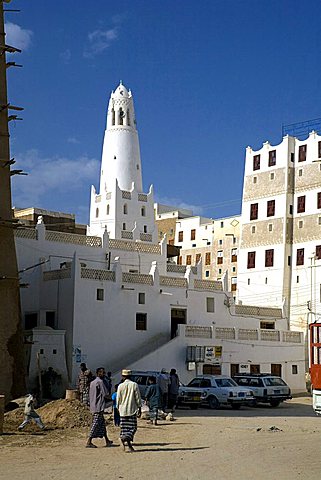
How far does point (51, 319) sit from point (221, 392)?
35.6 feet

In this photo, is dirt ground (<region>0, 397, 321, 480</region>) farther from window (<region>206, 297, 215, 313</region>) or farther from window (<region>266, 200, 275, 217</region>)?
window (<region>266, 200, 275, 217</region>)

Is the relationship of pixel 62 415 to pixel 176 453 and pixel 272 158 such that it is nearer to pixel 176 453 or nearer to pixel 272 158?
pixel 176 453

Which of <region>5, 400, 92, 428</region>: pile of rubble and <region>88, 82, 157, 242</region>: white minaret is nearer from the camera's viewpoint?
<region>5, 400, 92, 428</region>: pile of rubble

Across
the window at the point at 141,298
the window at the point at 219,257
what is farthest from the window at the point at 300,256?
the window at the point at 219,257

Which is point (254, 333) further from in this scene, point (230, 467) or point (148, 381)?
point (230, 467)

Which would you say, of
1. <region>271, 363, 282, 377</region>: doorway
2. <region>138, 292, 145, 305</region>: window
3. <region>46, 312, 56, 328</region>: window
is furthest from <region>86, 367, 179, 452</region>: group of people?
<region>271, 363, 282, 377</region>: doorway

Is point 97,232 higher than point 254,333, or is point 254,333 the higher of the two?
point 97,232

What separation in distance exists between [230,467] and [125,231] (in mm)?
39081

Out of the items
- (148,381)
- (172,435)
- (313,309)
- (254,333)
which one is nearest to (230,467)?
(172,435)

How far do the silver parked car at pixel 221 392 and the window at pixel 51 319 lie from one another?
9.00 metres

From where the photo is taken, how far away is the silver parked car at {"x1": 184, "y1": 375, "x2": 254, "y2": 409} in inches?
1179

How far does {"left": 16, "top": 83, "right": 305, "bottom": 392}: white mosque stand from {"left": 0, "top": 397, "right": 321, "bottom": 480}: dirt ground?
14.0 metres

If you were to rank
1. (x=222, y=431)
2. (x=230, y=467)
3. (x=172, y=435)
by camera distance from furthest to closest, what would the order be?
(x=222, y=431)
(x=172, y=435)
(x=230, y=467)

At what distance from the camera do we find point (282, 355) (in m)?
44.0
